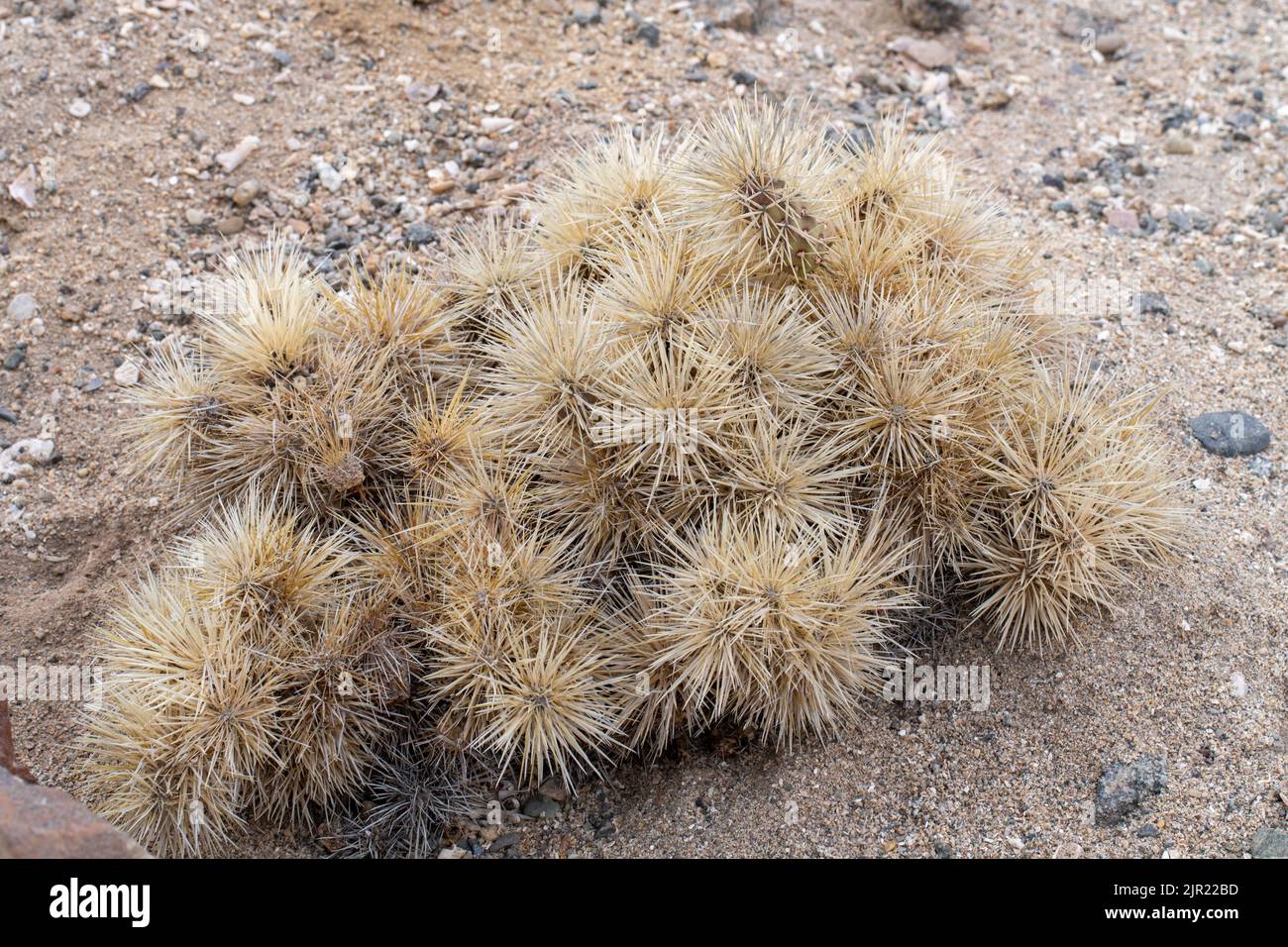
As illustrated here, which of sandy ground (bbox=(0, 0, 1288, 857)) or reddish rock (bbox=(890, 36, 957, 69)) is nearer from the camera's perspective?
sandy ground (bbox=(0, 0, 1288, 857))

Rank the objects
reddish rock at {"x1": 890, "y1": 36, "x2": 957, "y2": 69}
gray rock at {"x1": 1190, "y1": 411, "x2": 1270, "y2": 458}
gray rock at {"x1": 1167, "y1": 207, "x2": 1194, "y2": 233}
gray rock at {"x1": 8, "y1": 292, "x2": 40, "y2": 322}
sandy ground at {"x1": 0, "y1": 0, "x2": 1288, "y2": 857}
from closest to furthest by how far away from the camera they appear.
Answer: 1. sandy ground at {"x1": 0, "y1": 0, "x2": 1288, "y2": 857}
2. gray rock at {"x1": 1190, "y1": 411, "x2": 1270, "y2": 458}
3. gray rock at {"x1": 8, "y1": 292, "x2": 40, "y2": 322}
4. gray rock at {"x1": 1167, "y1": 207, "x2": 1194, "y2": 233}
5. reddish rock at {"x1": 890, "y1": 36, "x2": 957, "y2": 69}

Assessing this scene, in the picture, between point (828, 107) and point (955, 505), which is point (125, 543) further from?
point (828, 107)

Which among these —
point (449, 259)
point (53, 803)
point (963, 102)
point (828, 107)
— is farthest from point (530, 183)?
point (53, 803)

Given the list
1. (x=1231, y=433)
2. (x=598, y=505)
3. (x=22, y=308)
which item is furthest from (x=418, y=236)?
(x=1231, y=433)

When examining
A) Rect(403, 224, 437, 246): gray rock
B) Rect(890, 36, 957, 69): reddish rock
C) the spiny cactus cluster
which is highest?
Rect(890, 36, 957, 69): reddish rock

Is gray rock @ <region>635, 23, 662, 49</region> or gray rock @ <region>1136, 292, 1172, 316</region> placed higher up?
gray rock @ <region>635, 23, 662, 49</region>

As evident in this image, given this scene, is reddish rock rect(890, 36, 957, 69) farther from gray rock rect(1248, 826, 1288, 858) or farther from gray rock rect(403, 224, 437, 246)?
gray rock rect(1248, 826, 1288, 858)

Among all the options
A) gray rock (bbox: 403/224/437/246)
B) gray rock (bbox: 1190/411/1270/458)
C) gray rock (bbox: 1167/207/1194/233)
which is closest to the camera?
gray rock (bbox: 1190/411/1270/458)

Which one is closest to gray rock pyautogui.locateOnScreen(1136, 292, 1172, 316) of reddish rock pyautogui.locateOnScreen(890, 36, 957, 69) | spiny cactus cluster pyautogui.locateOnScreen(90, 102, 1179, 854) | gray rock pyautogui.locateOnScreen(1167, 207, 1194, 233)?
gray rock pyautogui.locateOnScreen(1167, 207, 1194, 233)
